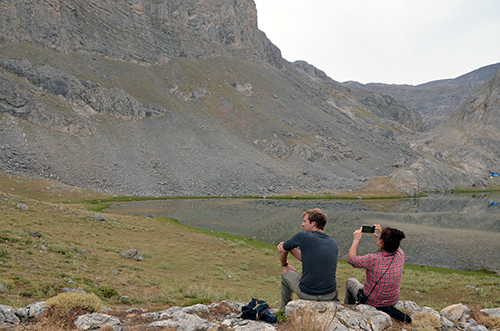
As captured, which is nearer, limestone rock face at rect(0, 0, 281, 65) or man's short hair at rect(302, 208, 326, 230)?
man's short hair at rect(302, 208, 326, 230)

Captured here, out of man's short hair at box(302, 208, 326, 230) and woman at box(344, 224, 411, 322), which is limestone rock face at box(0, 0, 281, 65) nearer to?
man's short hair at box(302, 208, 326, 230)

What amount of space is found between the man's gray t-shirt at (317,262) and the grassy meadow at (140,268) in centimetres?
281

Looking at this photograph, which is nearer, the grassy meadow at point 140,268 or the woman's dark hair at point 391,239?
the woman's dark hair at point 391,239

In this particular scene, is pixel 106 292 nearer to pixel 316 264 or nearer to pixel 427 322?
pixel 316 264

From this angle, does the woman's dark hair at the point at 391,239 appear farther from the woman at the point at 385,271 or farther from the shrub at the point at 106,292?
the shrub at the point at 106,292

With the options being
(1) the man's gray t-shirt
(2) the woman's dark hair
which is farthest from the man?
(2) the woman's dark hair

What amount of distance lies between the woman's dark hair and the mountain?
68026mm

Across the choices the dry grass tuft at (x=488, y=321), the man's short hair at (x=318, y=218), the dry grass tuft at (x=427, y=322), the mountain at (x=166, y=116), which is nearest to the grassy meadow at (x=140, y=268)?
the man's short hair at (x=318, y=218)

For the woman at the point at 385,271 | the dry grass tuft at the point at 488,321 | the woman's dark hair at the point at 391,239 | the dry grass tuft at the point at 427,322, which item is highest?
the woman's dark hair at the point at 391,239

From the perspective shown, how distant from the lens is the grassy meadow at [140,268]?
10445mm

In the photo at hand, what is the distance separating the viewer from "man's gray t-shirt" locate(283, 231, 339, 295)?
22.2 ft

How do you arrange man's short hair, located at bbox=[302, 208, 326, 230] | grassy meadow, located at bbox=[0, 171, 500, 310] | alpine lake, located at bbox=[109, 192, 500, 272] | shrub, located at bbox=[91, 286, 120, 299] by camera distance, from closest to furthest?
man's short hair, located at bbox=[302, 208, 326, 230] < shrub, located at bbox=[91, 286, 120, 299] < grassy meadow, located at bbox=[0, 171, 500, 310] < alpine lake, located at bbox=[109, 192, 500, 272]

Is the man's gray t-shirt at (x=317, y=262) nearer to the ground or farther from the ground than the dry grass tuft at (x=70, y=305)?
farther from the ground

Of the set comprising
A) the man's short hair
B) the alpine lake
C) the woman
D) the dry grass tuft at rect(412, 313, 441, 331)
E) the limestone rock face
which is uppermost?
the limestone rock face
